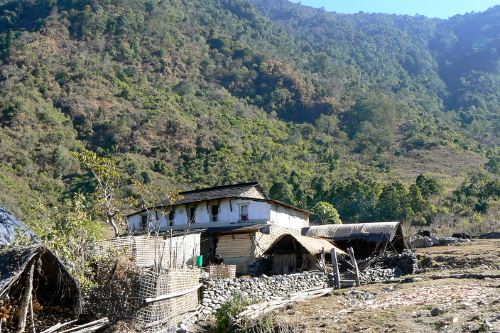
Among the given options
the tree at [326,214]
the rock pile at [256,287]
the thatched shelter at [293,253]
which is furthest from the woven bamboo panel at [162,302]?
the tree at [326,214]

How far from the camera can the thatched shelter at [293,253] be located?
25.7 metres

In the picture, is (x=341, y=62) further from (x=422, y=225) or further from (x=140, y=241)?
(x=140, y=241)

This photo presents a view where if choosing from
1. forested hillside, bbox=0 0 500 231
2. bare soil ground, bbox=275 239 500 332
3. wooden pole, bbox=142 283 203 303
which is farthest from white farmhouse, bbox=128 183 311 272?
wooden pole, bbox=142 283 203 303

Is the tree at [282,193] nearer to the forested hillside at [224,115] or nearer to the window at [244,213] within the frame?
the forested hillside at [224,115]

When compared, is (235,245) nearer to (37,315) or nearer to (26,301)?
(37,315)


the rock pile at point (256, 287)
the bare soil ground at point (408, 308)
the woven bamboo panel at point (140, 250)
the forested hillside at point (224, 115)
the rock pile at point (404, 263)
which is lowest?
the bare soil ground at point (408, 308)

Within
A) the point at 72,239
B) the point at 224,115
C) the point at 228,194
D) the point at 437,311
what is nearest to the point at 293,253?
the point at 228,194

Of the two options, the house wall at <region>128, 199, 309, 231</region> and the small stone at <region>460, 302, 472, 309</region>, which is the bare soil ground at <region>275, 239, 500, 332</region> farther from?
the house wall at <region>128, 199, 309, 231</region>

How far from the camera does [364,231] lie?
30.7 meters

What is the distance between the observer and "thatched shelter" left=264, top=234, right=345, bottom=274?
2570 centimetres

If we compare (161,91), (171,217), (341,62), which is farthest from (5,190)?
(341,62)

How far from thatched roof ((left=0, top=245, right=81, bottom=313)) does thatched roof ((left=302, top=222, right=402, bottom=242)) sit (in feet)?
72.6

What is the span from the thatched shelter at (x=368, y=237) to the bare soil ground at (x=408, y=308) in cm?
851

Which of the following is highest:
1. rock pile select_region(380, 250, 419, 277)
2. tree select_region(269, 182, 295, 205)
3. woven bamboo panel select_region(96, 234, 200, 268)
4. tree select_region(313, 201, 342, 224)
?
tree select_region(269, 182, 295, 205)
